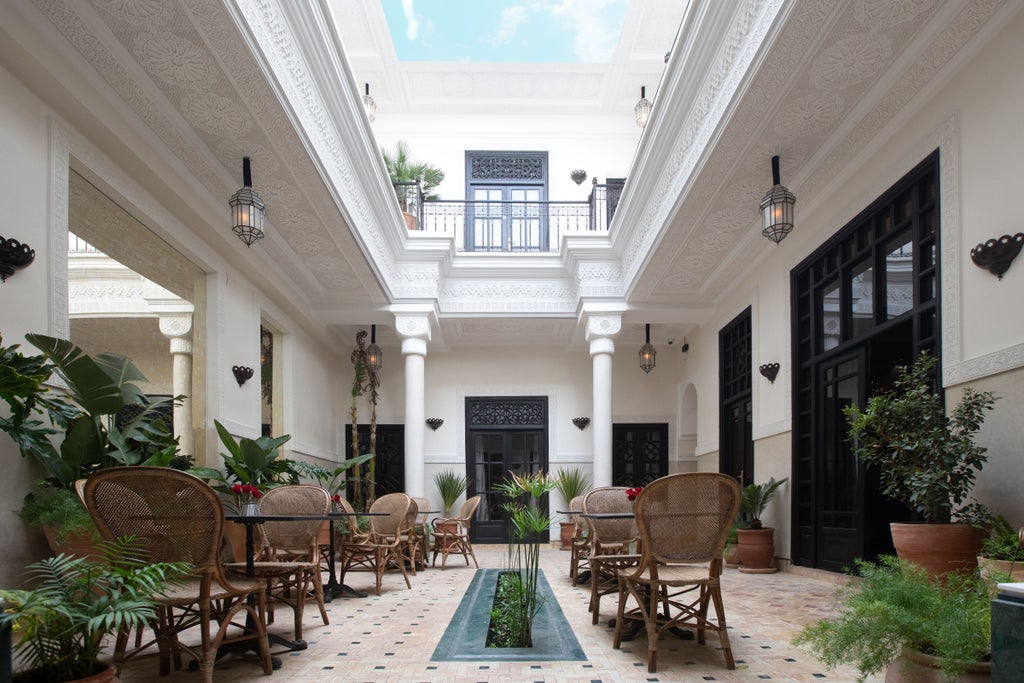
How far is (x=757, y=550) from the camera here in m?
7.73

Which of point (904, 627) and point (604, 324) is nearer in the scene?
point (904, 627)

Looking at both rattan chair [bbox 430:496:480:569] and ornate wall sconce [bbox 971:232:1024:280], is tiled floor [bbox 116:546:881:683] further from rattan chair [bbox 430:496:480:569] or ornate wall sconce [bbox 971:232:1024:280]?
rattan chair [bbox 430:496:480:569]

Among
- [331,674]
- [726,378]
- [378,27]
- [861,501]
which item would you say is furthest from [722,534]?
[378,27]

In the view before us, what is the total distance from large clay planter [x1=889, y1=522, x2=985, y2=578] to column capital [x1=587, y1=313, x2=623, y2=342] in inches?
246

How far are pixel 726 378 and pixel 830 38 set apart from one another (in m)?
6.50

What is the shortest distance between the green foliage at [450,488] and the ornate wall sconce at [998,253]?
368 inches

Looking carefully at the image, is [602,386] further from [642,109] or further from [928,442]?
[928,442]

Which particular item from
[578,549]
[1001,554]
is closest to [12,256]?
[578,549]

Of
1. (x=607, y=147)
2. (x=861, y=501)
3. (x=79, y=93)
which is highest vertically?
(x=607, y=147)

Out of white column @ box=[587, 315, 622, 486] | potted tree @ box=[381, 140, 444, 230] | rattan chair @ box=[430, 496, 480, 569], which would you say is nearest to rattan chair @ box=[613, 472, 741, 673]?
rattan chair @ box=[430, 496, 480, 569]

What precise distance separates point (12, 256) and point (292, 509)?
230cm

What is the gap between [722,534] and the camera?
11.8 feet

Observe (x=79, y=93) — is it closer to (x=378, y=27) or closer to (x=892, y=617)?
(x=892, y=617)

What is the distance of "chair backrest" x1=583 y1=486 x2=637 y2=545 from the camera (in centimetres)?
593
